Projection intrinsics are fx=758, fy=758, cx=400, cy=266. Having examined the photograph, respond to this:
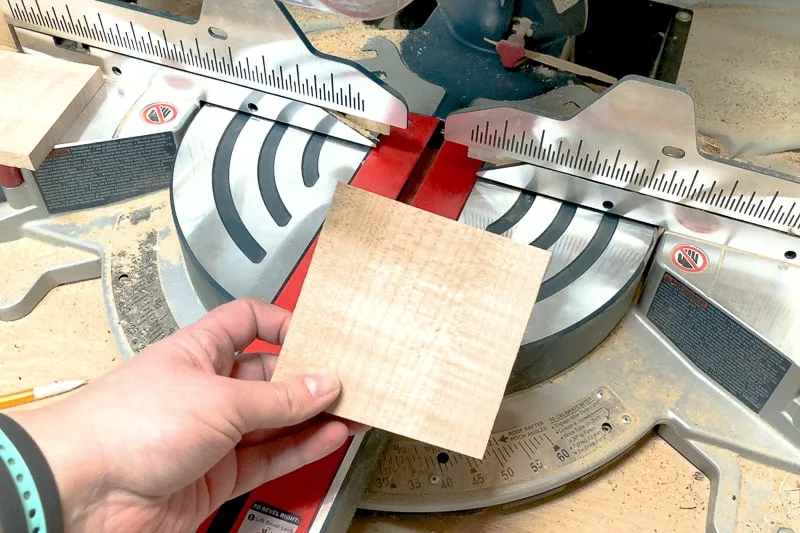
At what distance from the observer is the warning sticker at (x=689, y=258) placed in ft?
3.53

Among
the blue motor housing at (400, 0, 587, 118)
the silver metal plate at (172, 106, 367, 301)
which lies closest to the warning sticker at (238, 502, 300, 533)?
the silver metal plate at (172, 106, 367, 301)

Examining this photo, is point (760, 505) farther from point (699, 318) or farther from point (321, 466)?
point (321, 466)

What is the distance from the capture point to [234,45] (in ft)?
3.76

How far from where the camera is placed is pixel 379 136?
118 cm

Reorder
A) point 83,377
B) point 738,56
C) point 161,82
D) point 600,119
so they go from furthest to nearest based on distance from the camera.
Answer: point 738,56 → point 161,82 → point 83,377 → point 600,119

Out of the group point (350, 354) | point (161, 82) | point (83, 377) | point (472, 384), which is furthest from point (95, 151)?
point (472, 384)

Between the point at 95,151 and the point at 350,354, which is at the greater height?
the point at 95,151

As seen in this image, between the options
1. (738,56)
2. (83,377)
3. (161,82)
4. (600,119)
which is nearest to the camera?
(600,119)

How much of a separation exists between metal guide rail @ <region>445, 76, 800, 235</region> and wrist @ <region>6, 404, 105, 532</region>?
0.67 meters

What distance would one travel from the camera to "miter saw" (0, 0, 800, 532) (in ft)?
3.37

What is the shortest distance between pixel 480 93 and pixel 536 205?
0.25 meters

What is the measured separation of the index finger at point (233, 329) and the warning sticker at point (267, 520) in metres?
0.17

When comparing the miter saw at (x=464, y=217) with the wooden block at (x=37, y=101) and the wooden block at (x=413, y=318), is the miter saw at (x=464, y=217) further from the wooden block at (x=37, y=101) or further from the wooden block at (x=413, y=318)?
the wooden block at (x=413, y=318)

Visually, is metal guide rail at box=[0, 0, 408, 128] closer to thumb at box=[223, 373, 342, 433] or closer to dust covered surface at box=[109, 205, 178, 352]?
dust covered surface at box=[109, 205, 178, 352]
